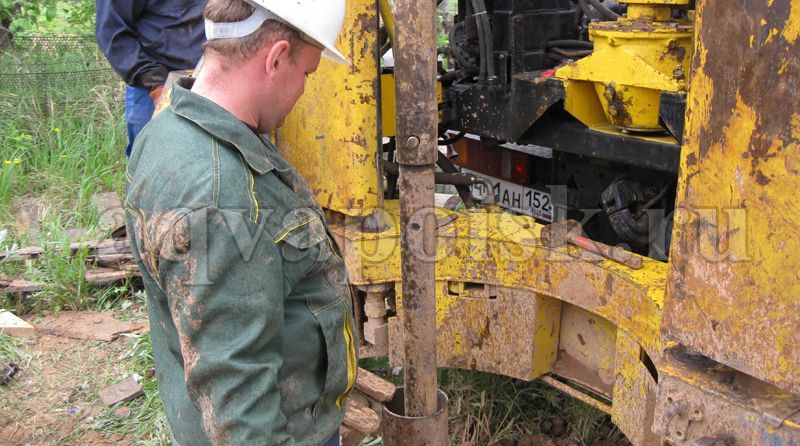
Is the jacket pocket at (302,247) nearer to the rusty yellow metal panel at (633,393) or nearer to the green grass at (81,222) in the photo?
the rusty yellow metal panel at (633,393)

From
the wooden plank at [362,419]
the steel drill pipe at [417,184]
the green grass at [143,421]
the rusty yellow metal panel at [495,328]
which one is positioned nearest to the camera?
the steel drill pipe at [417,184]

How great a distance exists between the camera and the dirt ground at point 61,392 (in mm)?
3402

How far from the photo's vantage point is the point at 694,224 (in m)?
1.58

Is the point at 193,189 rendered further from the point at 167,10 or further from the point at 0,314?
the point at 0,314

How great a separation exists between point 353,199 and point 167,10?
1.73 m

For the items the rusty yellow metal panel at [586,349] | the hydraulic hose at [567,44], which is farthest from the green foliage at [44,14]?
the rusty yellow metal panel at [586,349]

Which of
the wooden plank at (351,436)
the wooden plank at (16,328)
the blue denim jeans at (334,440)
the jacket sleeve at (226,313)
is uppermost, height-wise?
the jacket sleeve at (226,313)

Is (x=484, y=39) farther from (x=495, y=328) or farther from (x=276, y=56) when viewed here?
(x=276, y=56)

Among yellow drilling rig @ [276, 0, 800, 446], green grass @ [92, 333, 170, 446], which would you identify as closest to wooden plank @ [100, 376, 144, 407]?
green grass @ [92, 333, 170, 446]

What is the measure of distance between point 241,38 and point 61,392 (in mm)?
2784

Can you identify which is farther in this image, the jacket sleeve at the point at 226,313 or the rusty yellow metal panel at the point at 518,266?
the rusty yellow metal panel at the point at 518,266

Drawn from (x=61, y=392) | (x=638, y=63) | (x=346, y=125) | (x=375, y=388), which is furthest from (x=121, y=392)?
(x=638, y=63)

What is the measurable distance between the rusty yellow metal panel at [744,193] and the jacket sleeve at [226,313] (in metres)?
0.82

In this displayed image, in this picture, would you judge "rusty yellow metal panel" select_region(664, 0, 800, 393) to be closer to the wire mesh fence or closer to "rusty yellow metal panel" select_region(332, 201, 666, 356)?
"rusty yellow metal panel" select_region(332, 201, 666, 356)
